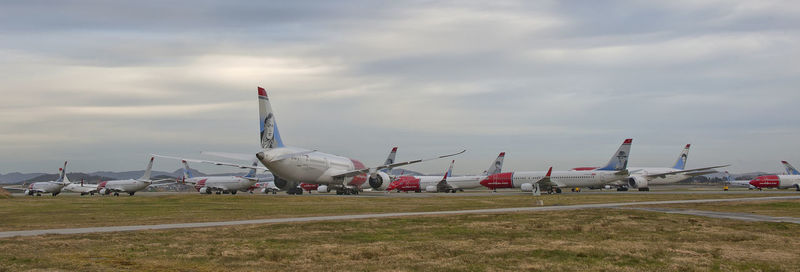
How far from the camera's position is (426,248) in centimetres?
1747

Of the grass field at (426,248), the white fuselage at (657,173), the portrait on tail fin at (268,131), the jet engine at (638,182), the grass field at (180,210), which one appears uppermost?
the portrait on tail fin at (268,131)

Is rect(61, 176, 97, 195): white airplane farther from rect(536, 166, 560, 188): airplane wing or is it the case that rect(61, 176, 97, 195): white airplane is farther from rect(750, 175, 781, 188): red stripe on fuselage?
rect(750, 175, 781, 188): red stripe on fuselage

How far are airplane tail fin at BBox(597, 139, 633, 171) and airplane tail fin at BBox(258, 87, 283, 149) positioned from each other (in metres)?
45.7

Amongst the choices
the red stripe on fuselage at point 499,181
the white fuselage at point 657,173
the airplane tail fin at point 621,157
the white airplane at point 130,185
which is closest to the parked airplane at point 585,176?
the airplane tail fin at point 621,157

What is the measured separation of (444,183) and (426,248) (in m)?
83.3

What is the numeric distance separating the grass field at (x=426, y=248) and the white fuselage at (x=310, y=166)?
36737 mm

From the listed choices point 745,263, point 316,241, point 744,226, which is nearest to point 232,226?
point 316,241

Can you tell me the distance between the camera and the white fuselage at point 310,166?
61.6 metres

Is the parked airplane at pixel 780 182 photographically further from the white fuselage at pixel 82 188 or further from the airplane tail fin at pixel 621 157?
→ the white fuselage at pixel 82 188

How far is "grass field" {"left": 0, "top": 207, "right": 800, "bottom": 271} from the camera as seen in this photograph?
47.0 feet

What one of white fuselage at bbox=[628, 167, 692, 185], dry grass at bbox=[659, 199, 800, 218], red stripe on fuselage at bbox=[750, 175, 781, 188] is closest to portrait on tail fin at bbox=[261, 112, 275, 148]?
dry grass at bbox=[659, 199, 800, 218]

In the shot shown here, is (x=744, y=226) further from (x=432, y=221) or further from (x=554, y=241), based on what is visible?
(x=432, y=221)

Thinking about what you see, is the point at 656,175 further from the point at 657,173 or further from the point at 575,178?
the point at 575,178

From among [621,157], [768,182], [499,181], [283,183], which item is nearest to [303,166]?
[283,183]
